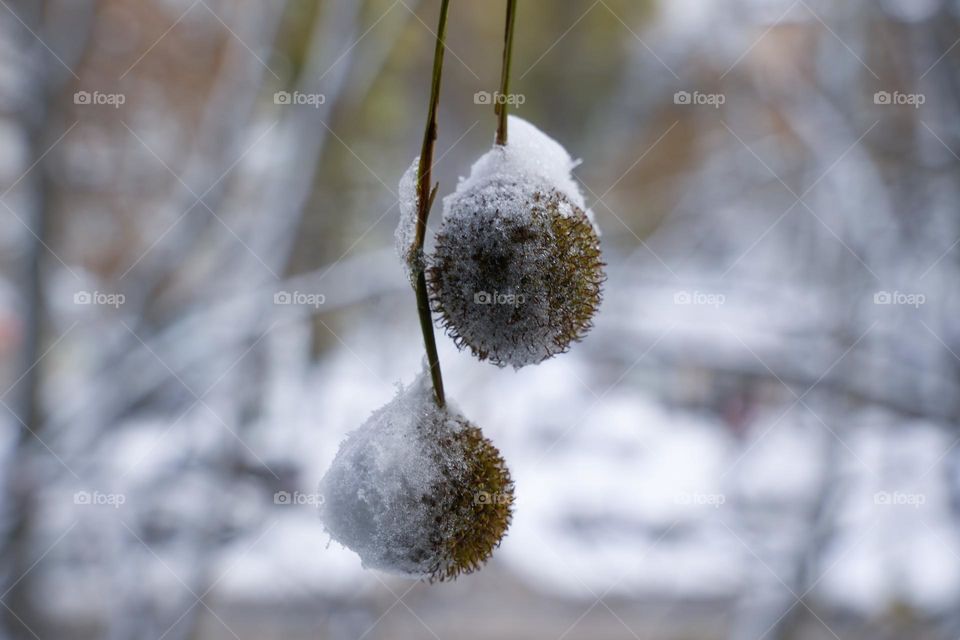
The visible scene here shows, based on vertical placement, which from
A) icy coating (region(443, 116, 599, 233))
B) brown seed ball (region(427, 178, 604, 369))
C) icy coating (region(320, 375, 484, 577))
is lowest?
icy coating (region(320, 375, 484, 577))

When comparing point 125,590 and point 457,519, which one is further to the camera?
point 125,590

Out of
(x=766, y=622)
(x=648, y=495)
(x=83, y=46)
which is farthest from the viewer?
(x=648, y=495)

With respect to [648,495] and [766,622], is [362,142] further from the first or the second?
[766,622]

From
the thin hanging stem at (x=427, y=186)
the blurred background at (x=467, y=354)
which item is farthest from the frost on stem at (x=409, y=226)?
the blurred background at (x=467, y=354)

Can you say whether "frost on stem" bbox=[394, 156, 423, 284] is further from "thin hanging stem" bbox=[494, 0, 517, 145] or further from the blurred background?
the blurred background

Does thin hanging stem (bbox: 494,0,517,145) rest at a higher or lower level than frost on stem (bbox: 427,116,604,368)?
higher

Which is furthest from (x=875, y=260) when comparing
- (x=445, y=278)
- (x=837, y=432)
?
(x=445, y=278)

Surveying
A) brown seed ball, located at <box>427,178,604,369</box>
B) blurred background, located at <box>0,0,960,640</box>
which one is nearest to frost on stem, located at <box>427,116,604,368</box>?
brown seed ball, located at <box>427,178,604,369</box>

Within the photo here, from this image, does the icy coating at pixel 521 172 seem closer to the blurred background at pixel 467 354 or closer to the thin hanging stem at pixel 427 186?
the thin hanging stem at pixel 427 186
